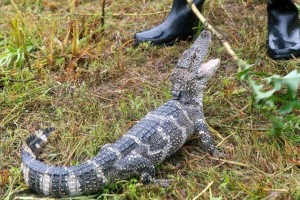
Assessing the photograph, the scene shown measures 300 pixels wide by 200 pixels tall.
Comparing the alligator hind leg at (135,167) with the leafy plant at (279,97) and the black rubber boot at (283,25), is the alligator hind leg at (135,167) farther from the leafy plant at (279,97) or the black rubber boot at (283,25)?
the black rubber boot at (283,25)

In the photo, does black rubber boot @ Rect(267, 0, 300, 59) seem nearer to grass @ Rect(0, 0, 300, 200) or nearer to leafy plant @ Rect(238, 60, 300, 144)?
grass @ Rect(0, 0, 300, 200)

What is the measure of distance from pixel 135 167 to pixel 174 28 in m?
1.73

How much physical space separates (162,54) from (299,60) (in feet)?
3.60

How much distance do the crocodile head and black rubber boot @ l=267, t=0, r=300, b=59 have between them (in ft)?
2.52

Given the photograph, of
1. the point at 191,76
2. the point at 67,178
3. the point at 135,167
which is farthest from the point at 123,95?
the point at 67,178

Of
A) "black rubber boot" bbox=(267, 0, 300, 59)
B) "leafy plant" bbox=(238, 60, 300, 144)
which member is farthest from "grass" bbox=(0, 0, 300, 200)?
"black rubber boot" bbox=(267, 0, 300, 59)

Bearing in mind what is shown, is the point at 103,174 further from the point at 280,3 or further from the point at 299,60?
the point at 280,3

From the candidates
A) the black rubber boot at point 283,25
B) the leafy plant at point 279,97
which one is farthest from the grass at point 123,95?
the black rubber boot at point 283,25

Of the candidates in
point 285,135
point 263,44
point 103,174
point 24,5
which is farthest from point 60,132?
point 24,5

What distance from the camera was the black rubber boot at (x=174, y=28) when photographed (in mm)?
4336

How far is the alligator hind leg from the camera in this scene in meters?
2.95

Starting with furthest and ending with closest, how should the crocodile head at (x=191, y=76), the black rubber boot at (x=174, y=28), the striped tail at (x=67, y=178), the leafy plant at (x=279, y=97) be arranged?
1. the black rubber boot at (x=174, y=28)
2. the crocodile head at (x=191, y=76)
3. the striped tail at (x=67, y=178)
4. the leafy plant at (x=279, y=97)

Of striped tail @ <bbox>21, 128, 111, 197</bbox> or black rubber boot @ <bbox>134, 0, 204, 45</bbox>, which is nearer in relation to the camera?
striped tail @ <bbox>21, 128, 111, 197</bbox>

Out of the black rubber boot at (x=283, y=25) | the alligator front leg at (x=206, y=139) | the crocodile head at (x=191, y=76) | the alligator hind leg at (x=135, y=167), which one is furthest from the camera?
the black rubber boot at (x=283, y=25)
